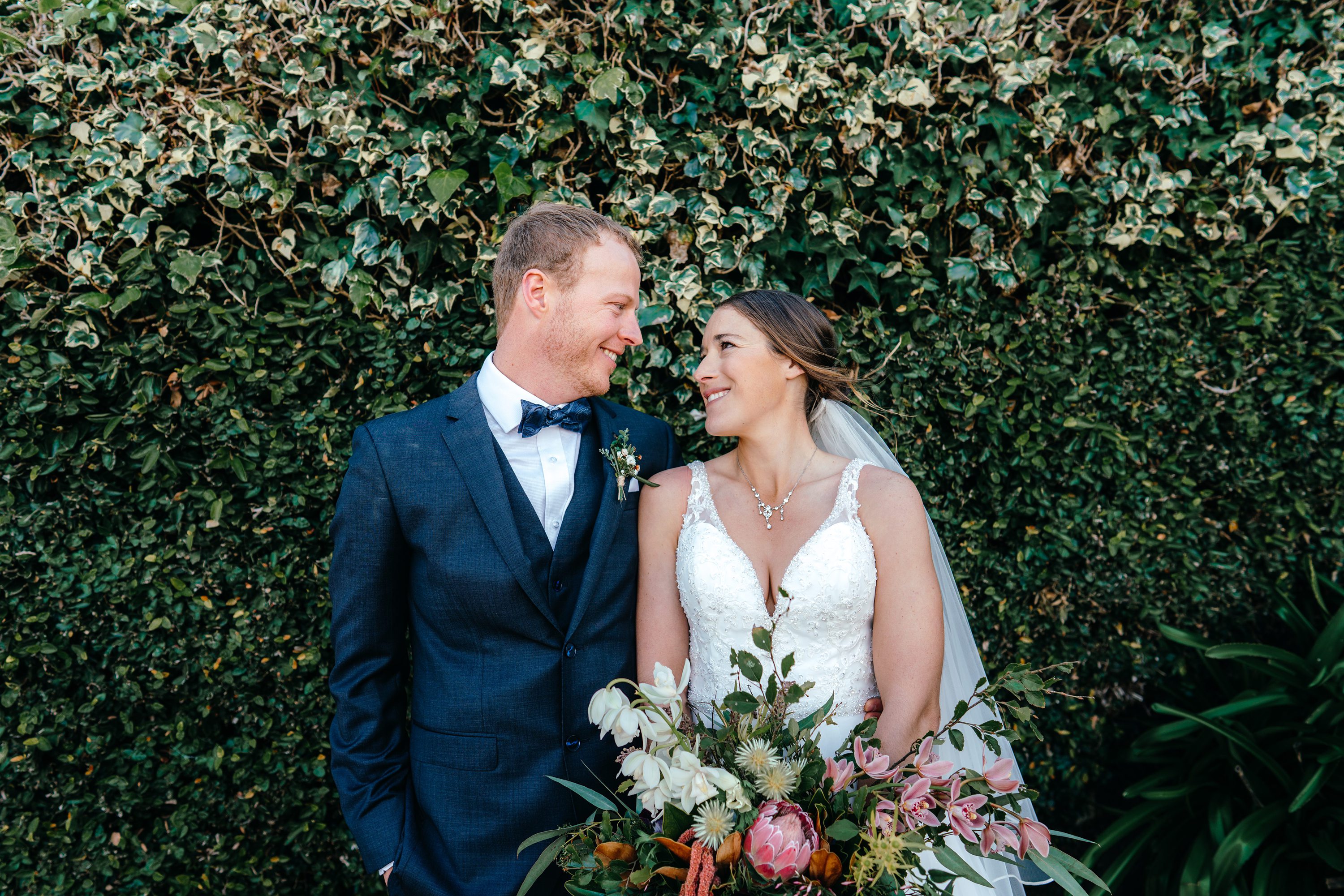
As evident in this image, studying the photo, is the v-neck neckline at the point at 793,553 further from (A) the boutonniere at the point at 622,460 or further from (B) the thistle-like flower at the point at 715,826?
(B) the thistle-like flower at the point at 715,826

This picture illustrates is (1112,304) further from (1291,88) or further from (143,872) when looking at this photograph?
(143,872)

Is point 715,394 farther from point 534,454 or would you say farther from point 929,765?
point 929,765

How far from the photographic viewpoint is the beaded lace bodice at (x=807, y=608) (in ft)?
7.25

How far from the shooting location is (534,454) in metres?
2.21

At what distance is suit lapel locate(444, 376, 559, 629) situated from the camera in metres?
2.00

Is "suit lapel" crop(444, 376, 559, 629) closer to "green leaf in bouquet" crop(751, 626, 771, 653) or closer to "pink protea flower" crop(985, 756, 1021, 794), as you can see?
"green leaf in bouquet" crop(751, 626, 771, 653)

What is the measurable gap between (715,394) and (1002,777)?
129 centimetres

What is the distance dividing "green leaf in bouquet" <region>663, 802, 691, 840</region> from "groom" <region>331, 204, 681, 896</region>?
61 centimetres

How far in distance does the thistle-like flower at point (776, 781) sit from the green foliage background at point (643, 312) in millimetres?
1706

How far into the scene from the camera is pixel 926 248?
306cm

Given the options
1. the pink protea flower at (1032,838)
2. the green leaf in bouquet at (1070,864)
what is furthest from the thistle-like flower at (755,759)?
the green leaf in bouquet at (1070,864)

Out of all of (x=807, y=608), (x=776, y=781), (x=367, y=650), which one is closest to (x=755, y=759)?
(x=776, y=781)

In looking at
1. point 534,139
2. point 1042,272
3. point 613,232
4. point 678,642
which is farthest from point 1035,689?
point 534,139

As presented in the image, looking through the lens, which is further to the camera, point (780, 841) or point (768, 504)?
point (768, 504)
